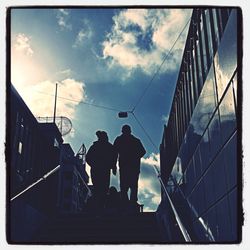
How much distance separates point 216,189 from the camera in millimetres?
3676

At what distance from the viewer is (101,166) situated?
493 centimetres

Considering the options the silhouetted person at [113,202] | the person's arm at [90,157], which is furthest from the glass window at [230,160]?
the person's arm at [90,157]

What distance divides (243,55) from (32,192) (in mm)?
5060

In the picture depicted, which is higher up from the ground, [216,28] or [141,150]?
[216,28]

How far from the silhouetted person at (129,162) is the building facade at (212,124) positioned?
1.88ft

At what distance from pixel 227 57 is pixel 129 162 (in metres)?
→ 2.36

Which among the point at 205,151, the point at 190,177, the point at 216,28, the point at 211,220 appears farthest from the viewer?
the point at 190,177

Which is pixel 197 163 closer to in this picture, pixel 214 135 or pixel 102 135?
pixel 214 135

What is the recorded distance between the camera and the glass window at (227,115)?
9.13ft

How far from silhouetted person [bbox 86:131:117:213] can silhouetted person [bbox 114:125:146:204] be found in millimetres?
147

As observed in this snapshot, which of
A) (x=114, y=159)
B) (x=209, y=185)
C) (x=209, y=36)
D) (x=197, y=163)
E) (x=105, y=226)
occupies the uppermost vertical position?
(x=209, y=36)

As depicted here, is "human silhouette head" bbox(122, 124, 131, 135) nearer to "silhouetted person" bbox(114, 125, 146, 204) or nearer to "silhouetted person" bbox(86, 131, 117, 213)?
"silhouetted person" bbox(114, 125, 146, 204)

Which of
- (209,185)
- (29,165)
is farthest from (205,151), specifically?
(29,165)

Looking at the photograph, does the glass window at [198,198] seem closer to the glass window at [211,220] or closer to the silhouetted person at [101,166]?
the glass window at [211,220]
